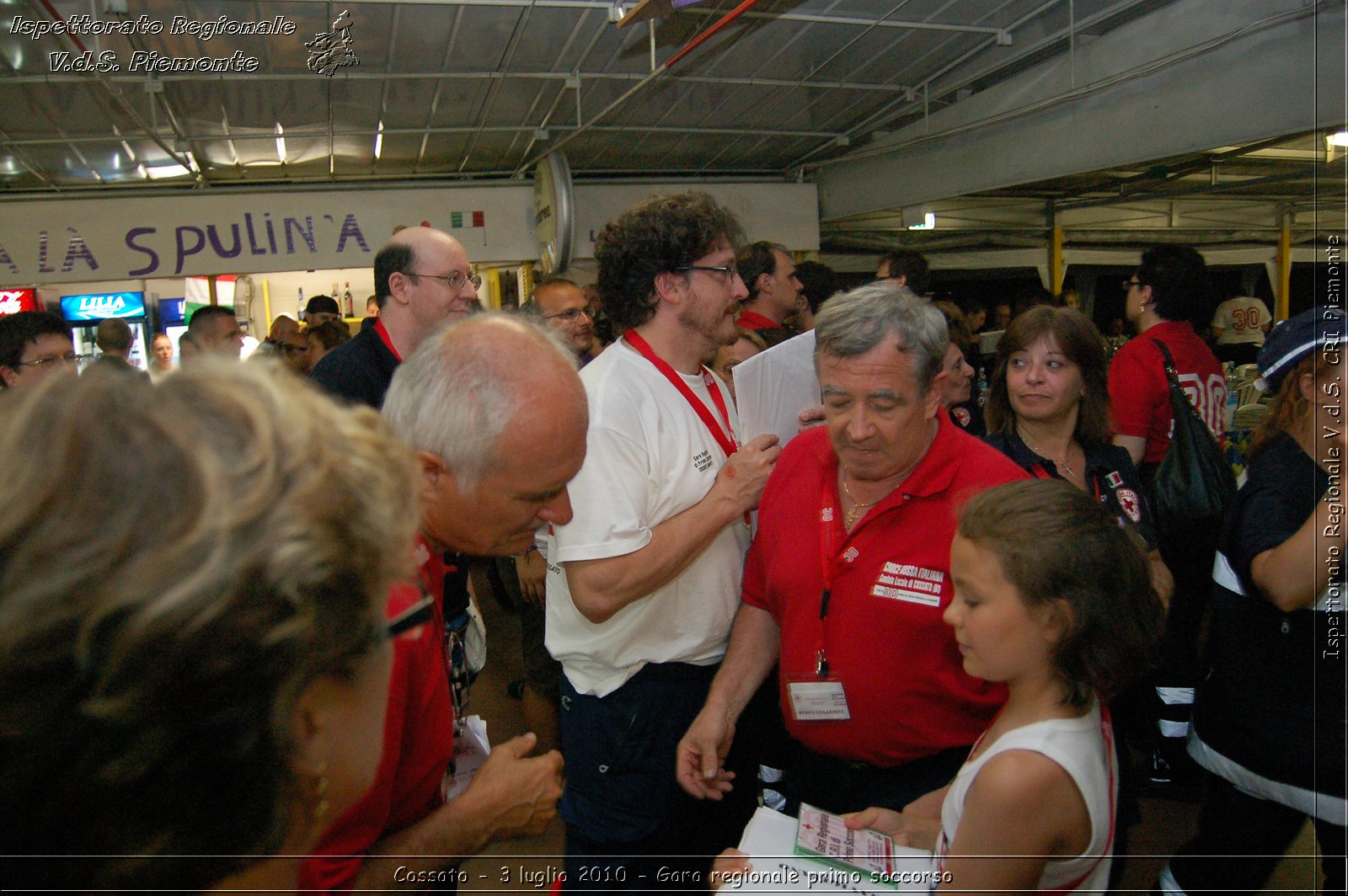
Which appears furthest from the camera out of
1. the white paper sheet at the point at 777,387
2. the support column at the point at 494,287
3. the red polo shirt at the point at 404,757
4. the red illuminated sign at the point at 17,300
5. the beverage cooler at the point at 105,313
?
the beverage cooler at the point at 105,313

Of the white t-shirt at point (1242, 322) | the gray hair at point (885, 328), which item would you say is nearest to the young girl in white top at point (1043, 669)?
the gray hair at point (885, 328)

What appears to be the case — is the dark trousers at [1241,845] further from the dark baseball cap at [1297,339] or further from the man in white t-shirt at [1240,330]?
the man in white t-shirt at [1240,330]

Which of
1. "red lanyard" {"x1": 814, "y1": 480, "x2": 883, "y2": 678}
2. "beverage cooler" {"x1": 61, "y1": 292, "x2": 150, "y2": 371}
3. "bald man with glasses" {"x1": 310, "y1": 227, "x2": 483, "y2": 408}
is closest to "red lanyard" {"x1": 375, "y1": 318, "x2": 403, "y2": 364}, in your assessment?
"bald man with glasses" {"x1": 310, "y1": 227, "x2": 483, "y2": 408}

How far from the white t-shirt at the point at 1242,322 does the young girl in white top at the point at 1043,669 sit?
20.2 ft

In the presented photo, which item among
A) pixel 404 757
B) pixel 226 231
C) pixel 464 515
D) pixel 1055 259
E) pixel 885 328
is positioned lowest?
pixel 404 757

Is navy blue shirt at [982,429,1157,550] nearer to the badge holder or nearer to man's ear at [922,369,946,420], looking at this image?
man's ear at [922,369,946,420]

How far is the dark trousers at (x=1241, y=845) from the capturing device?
1.76 metres

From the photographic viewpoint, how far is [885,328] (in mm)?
1698

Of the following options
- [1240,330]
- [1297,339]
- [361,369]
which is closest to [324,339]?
[361,369]

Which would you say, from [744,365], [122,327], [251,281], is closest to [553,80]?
[122,327]

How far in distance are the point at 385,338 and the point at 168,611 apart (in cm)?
269

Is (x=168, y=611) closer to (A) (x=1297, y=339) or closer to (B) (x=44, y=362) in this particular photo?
(A) (x=1297, y=339)

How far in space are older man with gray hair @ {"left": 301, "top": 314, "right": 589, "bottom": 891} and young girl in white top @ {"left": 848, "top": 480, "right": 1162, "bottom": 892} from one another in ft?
2.23

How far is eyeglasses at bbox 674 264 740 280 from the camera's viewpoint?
192 cm
